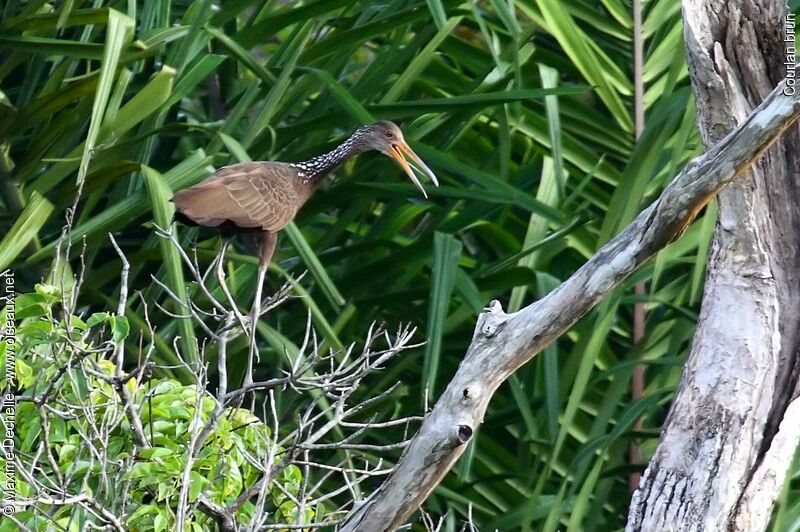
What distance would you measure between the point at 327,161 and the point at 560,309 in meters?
1.87

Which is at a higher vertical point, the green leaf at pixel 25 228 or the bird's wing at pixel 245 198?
the bird's wing at pixel 245 198

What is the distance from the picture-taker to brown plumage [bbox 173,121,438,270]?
3.21m

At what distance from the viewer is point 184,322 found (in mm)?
3080

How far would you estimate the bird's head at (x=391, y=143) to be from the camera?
3.85 metres

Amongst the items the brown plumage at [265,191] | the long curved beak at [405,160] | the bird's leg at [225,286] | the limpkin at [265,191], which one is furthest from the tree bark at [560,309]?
the long curved beak at [405,160]

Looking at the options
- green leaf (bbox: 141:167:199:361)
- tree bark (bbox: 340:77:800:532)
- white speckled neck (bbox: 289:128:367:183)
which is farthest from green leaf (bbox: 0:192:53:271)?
tree bark (bbox: 340:77:800:532)

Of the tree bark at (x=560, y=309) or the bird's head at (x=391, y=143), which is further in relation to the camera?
the bird's head at (x=391, y=143)

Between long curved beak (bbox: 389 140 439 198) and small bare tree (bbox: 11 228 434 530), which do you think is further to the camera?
long curved beak (bbox: 389 140 439 198)

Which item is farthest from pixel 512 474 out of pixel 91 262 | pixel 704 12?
pixel 704 12

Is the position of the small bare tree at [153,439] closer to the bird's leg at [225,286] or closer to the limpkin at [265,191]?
the bird's leg at [225,286]

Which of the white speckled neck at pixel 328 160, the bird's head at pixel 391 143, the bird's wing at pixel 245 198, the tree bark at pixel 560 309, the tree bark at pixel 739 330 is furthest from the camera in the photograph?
the bird's head at pixel 391 143

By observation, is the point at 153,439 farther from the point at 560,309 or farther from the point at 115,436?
the point at 560,309

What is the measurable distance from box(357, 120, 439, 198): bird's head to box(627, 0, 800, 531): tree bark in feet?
5.22

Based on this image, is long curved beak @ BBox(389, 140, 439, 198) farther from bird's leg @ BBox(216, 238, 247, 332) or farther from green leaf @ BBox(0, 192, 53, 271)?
green leaf @ BBox(0, 192, 53, 271)
